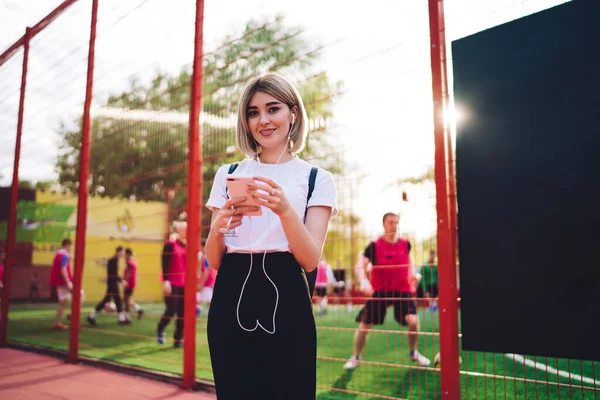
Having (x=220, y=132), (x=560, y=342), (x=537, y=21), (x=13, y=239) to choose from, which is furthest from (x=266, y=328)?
(x=13, y=239)

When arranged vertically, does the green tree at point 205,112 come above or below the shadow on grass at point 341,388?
above

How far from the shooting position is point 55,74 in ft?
21.8

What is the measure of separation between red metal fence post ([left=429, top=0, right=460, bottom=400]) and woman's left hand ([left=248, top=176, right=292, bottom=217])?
154 cm

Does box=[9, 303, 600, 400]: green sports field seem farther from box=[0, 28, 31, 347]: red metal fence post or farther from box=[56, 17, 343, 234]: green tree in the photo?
box=[56, 17, 343, 234]: green tree


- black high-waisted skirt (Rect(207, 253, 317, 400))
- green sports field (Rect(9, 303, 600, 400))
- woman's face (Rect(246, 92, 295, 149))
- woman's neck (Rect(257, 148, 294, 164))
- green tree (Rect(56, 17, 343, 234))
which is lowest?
green sports field (Rect(9, 303, 600, 400))

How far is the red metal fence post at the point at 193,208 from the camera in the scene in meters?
4.27

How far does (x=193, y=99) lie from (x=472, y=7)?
8.46 ft

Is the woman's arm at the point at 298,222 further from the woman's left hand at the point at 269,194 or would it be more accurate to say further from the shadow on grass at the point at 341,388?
the shadow on grass at the point at 341,388

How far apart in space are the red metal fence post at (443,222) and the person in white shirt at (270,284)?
4.12ft

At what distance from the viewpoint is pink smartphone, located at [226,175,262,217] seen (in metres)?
1.50

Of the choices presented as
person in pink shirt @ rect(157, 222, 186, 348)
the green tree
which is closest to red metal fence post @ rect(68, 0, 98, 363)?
the green tree

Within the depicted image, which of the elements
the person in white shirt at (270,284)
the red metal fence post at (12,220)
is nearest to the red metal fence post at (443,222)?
the person in white shirt at (270,284)

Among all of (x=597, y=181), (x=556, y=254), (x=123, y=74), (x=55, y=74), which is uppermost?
(x=55, y=74)

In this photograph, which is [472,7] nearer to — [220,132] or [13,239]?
[220,132]
